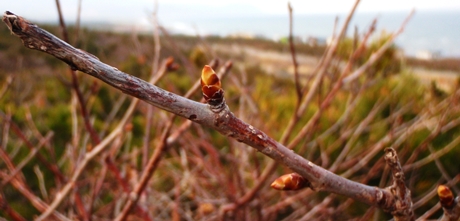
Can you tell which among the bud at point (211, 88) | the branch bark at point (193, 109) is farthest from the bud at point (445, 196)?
the bud at point (211, 88)

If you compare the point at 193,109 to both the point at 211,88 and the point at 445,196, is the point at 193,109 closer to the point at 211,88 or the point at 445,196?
the point at 211,88

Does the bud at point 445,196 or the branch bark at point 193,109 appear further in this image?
the bud at point 445,196

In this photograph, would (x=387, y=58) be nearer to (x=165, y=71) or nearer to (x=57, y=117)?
(x=165, y=71)

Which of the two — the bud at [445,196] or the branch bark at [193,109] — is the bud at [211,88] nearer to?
the branch bark at [193,109]

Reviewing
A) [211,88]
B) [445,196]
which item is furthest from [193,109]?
[445,196]

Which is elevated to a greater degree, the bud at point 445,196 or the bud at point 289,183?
the bud at point 445,196

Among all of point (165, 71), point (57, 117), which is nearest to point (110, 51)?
point (57, 117)

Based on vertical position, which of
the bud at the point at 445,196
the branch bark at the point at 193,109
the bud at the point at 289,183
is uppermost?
the branch bark at the point at 193,109

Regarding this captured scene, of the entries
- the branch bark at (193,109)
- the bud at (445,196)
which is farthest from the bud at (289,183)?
the bud at (445,196)
